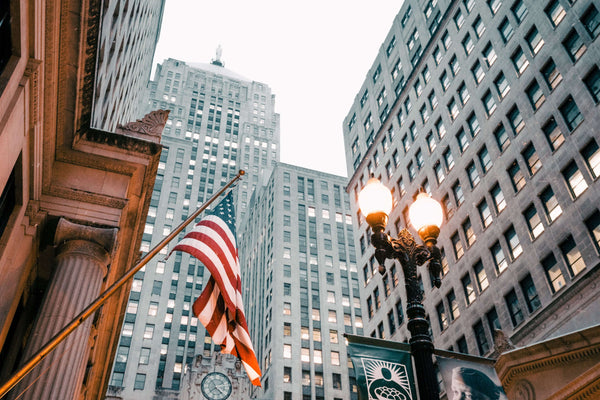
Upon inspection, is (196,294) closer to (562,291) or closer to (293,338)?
(293,338)

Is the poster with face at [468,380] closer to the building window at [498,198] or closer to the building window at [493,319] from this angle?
the building window at [493,319]

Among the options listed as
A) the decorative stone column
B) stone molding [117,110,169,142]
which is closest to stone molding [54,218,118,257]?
the decorative stone column

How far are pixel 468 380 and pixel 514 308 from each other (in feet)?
83.4

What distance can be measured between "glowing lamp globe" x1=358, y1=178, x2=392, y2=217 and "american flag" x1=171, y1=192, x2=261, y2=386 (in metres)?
4.54

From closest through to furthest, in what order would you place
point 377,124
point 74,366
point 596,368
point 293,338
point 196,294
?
point 74,366, point 596,368, point 377,124, point 293,338, point 196,294

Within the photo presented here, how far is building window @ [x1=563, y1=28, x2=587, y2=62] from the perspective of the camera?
3153 cm

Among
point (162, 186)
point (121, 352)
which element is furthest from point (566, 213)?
point (162, 186)

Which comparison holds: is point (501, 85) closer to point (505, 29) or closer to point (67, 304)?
point (505, 29)

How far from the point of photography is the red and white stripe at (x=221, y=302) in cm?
1259

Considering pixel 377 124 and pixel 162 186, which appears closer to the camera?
pixel 377 124

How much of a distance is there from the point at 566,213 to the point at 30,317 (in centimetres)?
2702

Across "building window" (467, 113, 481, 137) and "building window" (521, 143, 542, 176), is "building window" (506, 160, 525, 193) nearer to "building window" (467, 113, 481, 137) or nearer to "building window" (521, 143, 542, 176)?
"building window" (521, 143, 542, 176)

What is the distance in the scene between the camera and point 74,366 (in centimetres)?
1273

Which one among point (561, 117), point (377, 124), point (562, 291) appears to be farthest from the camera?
point (377, 124)
